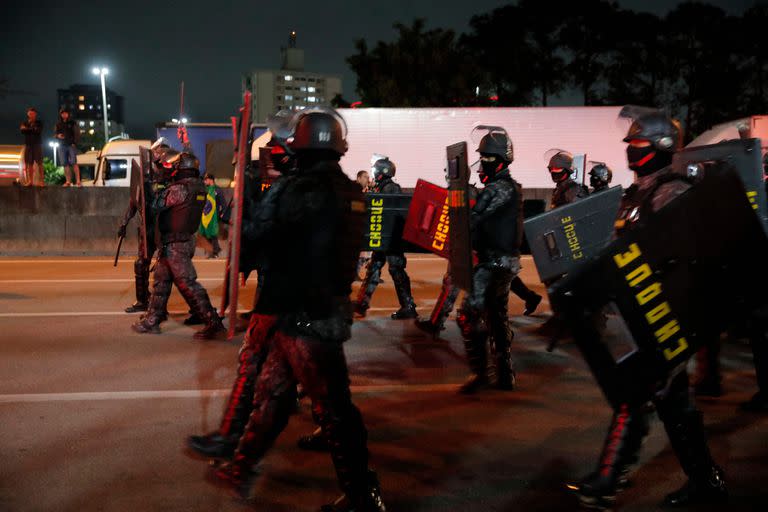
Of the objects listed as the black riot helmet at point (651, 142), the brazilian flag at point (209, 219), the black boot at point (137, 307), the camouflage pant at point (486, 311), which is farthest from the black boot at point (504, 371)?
the brazilian flag at point (209, 219)

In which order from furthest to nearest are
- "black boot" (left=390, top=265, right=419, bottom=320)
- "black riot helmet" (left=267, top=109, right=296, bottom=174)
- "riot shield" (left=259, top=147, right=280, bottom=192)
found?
"black boot" (left=390, top=265, right=419, bottom=320), "riot shield" (left=259, top=147, right=280, bottom=192), "black riot helmet" (left=267, top=109, right=296, bottom=174)

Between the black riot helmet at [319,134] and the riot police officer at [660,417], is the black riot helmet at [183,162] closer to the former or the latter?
the black riot helmet at [319,134]

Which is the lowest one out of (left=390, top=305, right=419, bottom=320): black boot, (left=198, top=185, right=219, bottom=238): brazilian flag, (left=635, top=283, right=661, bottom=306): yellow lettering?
(left=390, top=305, right=419, bottom=320): black boot

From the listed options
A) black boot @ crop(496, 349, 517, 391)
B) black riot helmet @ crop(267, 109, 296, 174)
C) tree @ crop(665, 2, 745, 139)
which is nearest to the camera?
black riot helmet @ crop(267, 109, 296, 174)

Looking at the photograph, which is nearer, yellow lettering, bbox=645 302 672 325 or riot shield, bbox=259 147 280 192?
yellow lettering, bbox=645 302 672 325

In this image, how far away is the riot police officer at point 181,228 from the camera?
7.23 metres

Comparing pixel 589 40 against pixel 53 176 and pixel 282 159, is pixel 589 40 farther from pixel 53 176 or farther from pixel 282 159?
pixel 282 159

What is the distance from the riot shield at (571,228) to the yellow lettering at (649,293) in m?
3.00

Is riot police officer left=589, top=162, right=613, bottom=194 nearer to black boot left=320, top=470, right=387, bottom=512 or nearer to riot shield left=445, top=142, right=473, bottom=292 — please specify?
riot shield left=445, top=142, right=473, bottom=292

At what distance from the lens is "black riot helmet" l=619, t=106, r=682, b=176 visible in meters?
3.65

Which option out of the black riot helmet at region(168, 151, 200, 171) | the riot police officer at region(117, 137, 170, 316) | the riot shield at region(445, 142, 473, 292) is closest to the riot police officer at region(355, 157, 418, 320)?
the black riot helmet at region(168, 151, 200, 171)

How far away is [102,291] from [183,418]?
6.25m

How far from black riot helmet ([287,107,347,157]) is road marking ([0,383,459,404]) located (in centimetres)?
272

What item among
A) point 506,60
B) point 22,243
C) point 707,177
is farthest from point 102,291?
point 506,60
